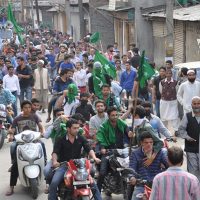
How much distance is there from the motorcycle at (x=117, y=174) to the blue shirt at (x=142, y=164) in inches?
27.9

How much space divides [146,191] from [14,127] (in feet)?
12.3

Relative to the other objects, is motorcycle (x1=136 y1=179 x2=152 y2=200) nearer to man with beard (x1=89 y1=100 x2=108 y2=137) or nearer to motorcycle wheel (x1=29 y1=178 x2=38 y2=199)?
man with beard (x1=89 y1=100 x2=108 y2=137)

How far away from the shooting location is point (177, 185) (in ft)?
18.3

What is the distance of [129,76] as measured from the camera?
15188 millimetres

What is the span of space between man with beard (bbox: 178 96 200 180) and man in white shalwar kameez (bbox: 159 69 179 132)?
418cm

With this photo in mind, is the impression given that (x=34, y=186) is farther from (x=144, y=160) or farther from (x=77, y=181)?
(x=144, y=160)

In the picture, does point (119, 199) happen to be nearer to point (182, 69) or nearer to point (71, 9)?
point (182, 69)

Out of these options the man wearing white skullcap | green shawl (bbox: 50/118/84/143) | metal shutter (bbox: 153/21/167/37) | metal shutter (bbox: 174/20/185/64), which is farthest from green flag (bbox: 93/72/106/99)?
metal shutter (bbox: 153/21/167/37)

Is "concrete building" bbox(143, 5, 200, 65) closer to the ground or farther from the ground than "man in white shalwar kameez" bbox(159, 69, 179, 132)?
farther from the ground

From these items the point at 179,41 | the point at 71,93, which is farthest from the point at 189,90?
the point at 179,41

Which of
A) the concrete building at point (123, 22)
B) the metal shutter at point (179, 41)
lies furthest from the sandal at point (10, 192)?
the concrete building at point (123, 22)

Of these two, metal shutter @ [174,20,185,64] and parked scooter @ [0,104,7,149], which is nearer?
parked scooter @ [0,104,7,149]

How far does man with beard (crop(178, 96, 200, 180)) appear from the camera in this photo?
862 centimetres

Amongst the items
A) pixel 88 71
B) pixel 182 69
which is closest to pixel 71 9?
pixel 88 71
